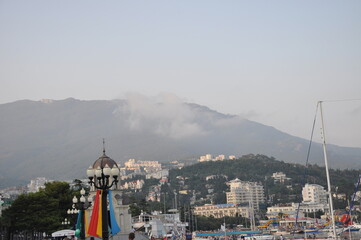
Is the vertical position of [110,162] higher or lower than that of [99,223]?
A: higher

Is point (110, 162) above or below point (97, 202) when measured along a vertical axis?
above

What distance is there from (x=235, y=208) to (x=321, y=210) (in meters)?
26.9

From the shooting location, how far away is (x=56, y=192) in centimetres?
6756

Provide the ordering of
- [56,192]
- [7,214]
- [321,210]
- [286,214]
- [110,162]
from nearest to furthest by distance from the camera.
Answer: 1. [110,162]
2. [7,214]
3. [56,192]
4. [286,214]
5. [321,210]

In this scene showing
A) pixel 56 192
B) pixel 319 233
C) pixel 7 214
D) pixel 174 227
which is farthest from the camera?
pixel 319 233

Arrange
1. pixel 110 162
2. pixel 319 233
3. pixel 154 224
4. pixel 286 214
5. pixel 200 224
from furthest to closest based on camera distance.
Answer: pixel 286 214 < pixel 200 224 < pixel 319 233 < pixel 154 224 < pixel 110 162

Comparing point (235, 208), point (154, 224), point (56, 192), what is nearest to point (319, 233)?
point (154, 224)


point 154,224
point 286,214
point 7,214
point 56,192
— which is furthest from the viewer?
point 286,214

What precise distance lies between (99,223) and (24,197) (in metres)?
37.6

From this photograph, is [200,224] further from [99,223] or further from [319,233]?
[99,223]

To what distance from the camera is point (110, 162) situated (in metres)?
49.1

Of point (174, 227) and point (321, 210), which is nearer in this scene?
point (174, 227)

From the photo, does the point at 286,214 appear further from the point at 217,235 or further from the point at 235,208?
the point at 217,235

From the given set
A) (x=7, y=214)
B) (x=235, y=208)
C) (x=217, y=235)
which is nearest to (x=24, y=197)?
(x=7, y=214)
